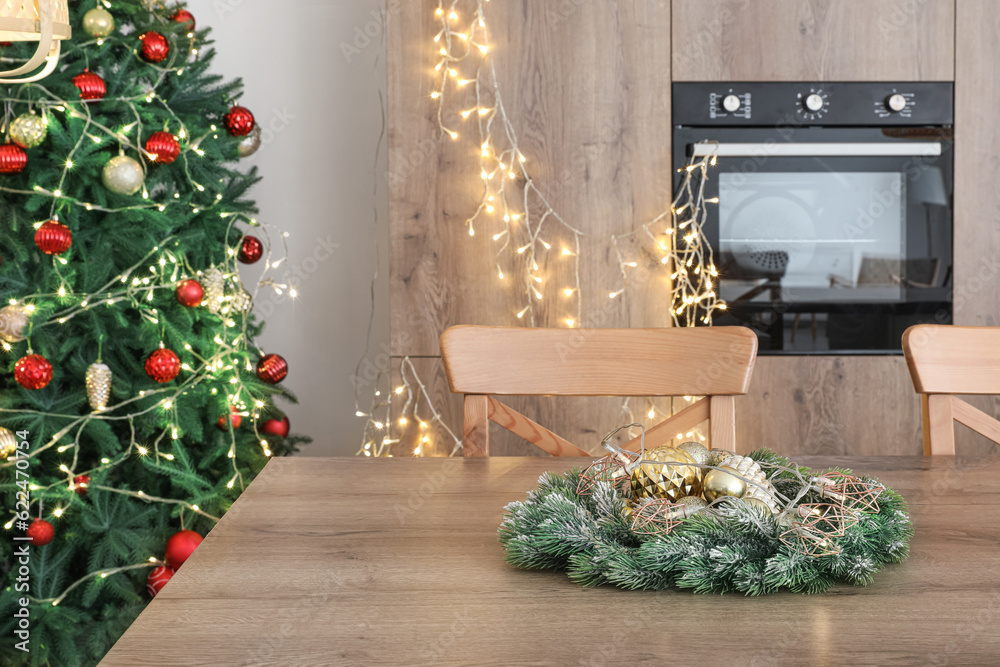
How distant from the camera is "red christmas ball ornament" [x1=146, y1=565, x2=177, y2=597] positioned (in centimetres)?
168

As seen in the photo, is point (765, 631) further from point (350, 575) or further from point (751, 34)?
point (751, 34)

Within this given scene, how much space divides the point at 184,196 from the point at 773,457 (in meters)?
1.52

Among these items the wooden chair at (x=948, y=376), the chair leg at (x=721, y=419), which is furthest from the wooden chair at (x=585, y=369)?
the wooden chair at (x=948, y=376)

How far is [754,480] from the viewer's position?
60cm

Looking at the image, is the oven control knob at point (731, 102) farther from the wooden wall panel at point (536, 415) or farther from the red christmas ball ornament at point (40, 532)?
the red christmas ball ornament at point (40, 532)

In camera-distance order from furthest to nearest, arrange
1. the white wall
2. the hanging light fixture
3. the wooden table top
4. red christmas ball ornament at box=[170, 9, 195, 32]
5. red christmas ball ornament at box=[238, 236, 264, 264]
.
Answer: the white wall → red christmas ball ornament at box=[238, 236, 264, 264] → red christmas ball ornament at box=[170, 9, 195, 32] → the hanging light fixture → the wooden table top

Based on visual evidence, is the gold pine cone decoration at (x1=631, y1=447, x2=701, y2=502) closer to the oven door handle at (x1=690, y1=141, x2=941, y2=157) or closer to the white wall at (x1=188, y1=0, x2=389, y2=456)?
the oven door handle at (x1=690, y1=141, x2=941, y2=157)

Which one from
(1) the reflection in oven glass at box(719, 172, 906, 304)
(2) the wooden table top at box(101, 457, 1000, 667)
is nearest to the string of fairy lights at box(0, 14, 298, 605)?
(2) the wooden table top at box(101, 457, 1000, 667)

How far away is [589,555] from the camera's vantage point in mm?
574

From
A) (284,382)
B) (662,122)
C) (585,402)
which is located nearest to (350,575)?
(585,402)

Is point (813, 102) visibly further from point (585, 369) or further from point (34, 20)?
point (34, 20)

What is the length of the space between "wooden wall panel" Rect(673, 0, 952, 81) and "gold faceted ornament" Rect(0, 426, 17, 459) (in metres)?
1.66

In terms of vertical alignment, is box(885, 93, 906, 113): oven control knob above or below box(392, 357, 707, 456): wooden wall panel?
above

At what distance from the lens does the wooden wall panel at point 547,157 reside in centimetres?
189
